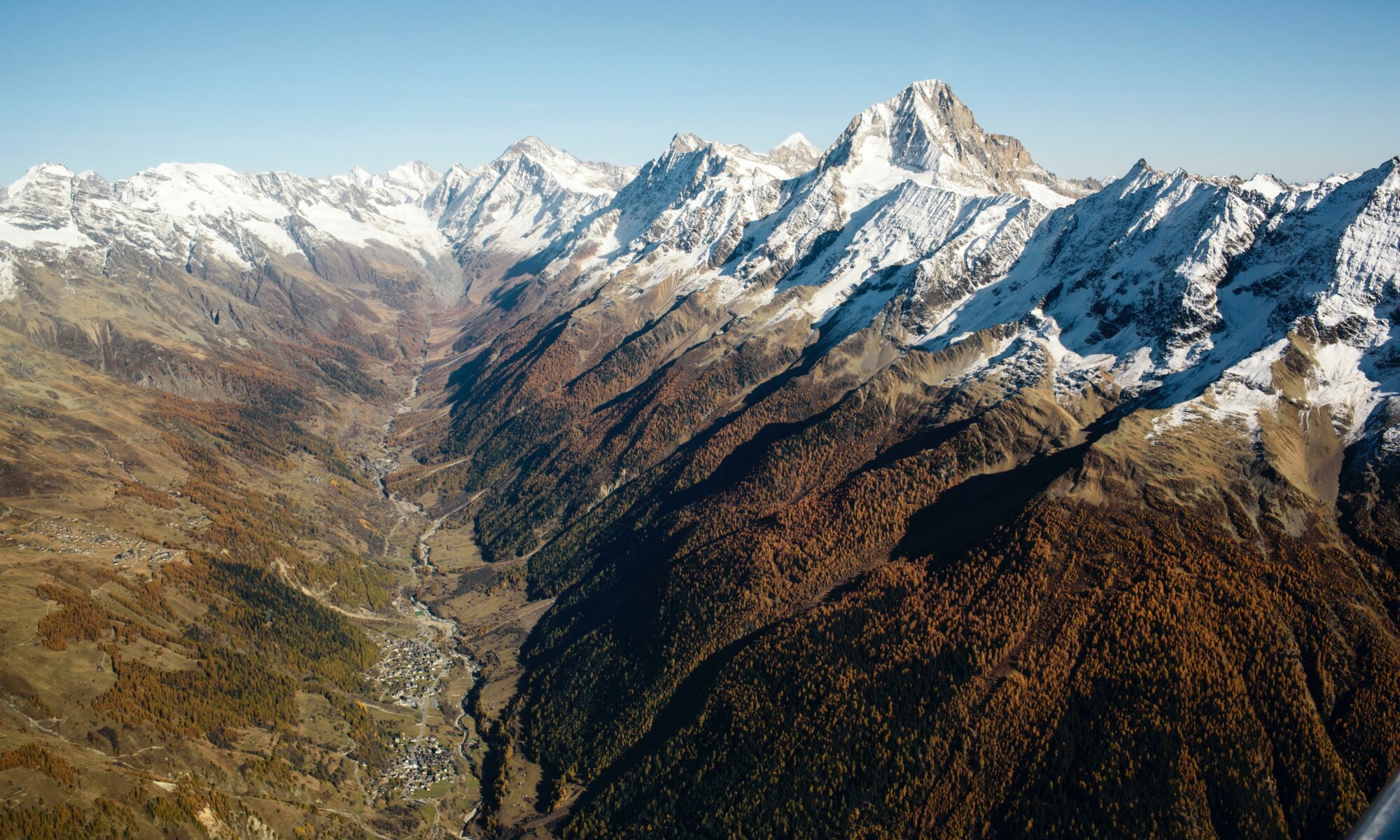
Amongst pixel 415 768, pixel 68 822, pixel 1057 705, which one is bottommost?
pixel 415 768

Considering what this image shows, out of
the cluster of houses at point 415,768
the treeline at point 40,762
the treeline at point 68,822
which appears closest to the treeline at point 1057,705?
the cluster of houses at point 415,768

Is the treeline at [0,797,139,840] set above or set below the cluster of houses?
above

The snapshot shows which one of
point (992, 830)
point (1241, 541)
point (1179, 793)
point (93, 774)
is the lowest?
point (93, 774)

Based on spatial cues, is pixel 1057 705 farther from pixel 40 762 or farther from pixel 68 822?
pixel 40 762

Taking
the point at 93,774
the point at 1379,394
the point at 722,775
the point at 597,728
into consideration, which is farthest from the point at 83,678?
the point at 1379,394

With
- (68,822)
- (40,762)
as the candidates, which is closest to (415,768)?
(68,822)

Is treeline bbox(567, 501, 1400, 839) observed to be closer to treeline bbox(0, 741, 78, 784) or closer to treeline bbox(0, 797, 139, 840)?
treeline bbox(0, 797, 139, 840)

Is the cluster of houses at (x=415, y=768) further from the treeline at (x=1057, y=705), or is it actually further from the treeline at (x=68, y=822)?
the treeline at (x=68, y=822)

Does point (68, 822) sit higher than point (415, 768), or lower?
higher

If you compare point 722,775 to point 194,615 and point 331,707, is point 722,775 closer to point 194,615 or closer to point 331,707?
point 331,707

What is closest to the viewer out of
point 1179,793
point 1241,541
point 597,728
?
point 1179,793

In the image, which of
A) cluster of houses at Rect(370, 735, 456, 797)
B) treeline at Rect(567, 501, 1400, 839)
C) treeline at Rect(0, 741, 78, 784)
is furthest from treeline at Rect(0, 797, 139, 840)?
treeline at Rect(567, 501, 1400, 839)
